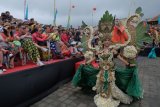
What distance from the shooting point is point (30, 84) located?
456 centimetres

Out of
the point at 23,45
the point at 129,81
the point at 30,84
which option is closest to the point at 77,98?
the point at 30,84

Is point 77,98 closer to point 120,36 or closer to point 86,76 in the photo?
point 86,76

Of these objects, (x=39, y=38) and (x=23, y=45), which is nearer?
(x=23, y=45)

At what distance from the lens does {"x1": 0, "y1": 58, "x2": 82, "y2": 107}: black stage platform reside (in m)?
3.81

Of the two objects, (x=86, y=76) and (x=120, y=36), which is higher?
(x=120, y=36)

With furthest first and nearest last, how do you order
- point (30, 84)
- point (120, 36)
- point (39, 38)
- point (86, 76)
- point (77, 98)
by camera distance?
point (39, 38), point (86, 76), point (120, 36), point (77, 98), point (30, 84)

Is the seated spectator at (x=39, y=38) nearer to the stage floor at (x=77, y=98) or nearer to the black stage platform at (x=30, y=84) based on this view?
the black stage platform at (x=30, y=84)

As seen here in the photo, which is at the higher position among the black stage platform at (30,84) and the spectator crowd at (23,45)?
the spectator crowd at (23,45)

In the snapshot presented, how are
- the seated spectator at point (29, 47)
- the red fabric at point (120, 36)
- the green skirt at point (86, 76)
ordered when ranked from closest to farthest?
the red fabric at point (120, 36)
the green skirt at point (86, 76)
the seated spectator at point (29, 47)

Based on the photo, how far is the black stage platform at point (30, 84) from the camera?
3813 mm

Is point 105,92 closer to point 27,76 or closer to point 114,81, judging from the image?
point 114,81

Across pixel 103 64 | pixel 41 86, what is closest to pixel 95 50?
pixel 103 64

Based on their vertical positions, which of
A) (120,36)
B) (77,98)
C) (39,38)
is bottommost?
(77,98)

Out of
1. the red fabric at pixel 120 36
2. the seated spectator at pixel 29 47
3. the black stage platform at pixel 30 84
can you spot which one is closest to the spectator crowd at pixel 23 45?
the seated spectator at pixel 29 47
